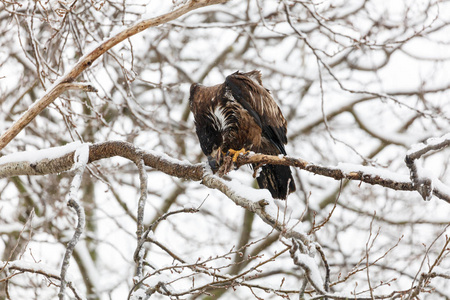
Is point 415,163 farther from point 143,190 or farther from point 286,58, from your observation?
point 286,58

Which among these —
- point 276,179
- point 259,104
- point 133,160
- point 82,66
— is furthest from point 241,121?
point 82,66

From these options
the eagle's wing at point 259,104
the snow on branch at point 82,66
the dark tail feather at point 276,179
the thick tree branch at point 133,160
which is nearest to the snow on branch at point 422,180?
the thick tree branch at point 133,160

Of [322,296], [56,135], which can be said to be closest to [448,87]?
[56,135]

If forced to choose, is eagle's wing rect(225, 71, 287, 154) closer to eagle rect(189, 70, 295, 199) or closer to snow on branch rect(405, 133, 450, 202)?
eagle rect(189, 70, 295, 199)

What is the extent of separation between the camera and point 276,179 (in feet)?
16.1

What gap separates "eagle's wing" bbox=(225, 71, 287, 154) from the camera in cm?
502

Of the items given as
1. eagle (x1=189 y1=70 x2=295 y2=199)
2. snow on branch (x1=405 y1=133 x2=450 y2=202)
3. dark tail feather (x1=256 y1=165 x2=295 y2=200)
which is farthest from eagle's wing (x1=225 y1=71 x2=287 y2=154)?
snow on branch (x1=405 y1=133 x2=450 y2=202)

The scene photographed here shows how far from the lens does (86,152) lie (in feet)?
11.8

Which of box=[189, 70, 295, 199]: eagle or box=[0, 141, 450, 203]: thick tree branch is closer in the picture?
box=[0, 141, 450, 203]: thick tree branch

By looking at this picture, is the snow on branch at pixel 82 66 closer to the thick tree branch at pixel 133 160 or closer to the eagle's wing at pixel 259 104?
the thick tree branch at pixel 133 160

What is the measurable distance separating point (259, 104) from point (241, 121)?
25 cm

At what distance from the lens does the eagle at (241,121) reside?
16.2ft

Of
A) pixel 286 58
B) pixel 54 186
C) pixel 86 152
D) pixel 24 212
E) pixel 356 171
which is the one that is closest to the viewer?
pixel 356 171

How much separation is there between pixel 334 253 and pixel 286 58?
15.3 ft
